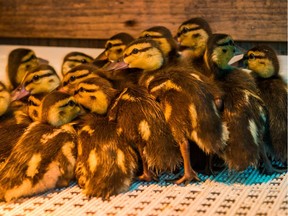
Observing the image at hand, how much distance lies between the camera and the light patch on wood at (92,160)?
163 cm

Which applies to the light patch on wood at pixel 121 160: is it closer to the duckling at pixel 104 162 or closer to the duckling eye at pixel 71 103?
the duckling at pixel 104 162

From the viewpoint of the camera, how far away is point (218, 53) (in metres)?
1.89

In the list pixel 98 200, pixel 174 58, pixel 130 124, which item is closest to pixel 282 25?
pixel 174 58

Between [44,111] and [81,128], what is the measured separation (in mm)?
126

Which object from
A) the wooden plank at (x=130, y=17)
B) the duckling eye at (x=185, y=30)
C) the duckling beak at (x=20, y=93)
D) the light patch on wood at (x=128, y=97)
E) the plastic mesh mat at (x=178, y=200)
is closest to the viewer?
the plastic mesh mat at (x=178, y=200)

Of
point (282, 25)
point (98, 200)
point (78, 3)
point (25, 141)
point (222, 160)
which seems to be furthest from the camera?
point (78, 3)

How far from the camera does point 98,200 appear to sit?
62.4 inches

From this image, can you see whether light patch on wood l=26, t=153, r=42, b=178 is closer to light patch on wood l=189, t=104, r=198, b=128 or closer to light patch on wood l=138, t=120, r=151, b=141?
light patch on wood l=138, t=120, r=151, b=141

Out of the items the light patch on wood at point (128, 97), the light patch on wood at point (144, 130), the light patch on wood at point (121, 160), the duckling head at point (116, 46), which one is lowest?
the light patch on wood at point (121, 160)

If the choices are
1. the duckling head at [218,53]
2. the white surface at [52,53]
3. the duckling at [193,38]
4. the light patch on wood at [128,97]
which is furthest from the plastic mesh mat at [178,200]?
the white surface at [52,53]

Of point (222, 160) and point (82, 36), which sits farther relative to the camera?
point (82, 36)

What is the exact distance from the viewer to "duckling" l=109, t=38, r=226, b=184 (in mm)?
1645

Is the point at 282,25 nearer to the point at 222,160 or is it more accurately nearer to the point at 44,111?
the point at 222,160

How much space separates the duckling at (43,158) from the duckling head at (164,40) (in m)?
0.48
